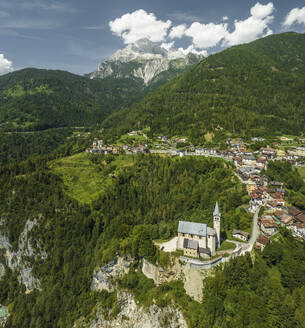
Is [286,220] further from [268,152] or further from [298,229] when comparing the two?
[268,152]

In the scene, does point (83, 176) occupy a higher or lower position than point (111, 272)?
higher

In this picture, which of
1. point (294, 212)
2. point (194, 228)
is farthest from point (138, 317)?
point (294, 212)

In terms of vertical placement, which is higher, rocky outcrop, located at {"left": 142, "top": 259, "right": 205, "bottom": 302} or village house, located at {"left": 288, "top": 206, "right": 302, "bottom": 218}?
village house, located at {"left": 288, "top": 206, "right": 302, "bottom": 218}

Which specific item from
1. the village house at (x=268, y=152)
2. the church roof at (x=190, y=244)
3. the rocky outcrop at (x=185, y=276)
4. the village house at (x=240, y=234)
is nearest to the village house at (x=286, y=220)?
the village house at (x=240, y=234)

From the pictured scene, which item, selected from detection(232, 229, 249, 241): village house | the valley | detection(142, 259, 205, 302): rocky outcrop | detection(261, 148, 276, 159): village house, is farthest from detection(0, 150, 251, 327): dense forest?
detection(261, 148, 276, 159): village house

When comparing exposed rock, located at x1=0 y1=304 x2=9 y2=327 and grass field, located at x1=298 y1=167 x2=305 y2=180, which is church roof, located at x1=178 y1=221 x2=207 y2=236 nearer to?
grass field, located at x1=298 y1=167 x2=305 y2=180

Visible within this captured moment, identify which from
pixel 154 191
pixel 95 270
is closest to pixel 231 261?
pixel 95 270
